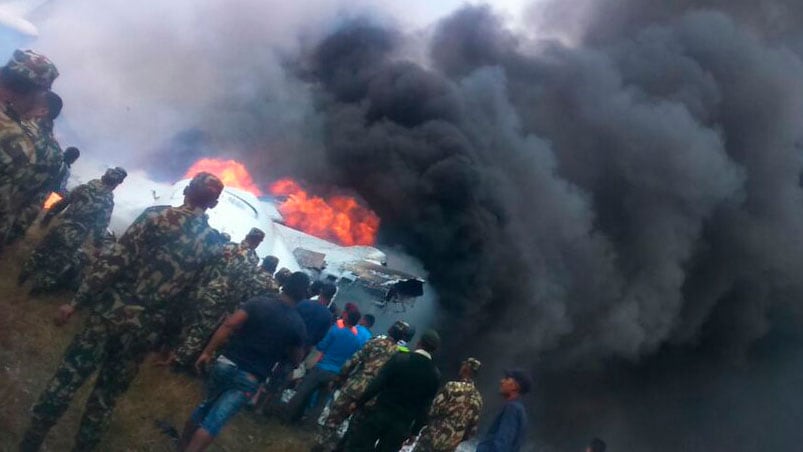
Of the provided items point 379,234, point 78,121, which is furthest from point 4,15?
point 379,234

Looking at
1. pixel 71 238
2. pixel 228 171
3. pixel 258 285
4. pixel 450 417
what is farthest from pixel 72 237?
pixel 228 171

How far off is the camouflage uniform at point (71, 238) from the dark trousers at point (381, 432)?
15.8 ft

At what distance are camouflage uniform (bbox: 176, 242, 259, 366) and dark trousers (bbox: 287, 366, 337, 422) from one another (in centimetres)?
151

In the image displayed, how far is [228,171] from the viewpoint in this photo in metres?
18.7

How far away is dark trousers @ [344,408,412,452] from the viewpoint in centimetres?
560

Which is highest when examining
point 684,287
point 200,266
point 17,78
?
point 684,287

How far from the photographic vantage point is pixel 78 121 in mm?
19375

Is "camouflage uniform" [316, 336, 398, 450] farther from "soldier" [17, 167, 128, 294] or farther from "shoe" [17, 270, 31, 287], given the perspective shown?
"shoe" [17, 270, 31, 287]

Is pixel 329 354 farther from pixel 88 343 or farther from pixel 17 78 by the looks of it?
pixel 17 78

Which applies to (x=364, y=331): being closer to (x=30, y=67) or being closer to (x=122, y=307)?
(x=122, y=307)

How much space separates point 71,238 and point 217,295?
2.32 m

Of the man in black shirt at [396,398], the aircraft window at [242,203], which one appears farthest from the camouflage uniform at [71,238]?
the man in black shirt at [396,398]

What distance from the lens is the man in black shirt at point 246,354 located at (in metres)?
5.07

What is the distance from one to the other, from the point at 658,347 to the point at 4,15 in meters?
31.1
